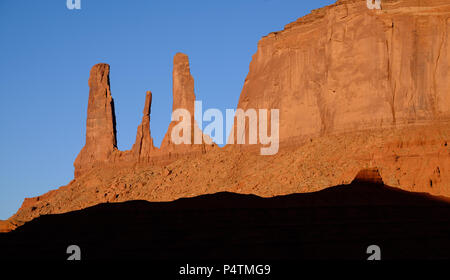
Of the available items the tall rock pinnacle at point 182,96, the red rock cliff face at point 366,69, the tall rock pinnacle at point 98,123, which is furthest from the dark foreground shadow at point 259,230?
the tall rock pinnacle at point 98,123

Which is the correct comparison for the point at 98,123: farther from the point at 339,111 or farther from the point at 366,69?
the point at 366,69

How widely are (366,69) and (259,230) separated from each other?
111 feet

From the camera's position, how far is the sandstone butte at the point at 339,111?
52594mm

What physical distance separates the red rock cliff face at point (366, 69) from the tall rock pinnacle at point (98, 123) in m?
32.9

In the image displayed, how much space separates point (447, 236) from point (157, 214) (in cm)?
1311

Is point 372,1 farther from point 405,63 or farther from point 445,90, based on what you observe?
point 445,90

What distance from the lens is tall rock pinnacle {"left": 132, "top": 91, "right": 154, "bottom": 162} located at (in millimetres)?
89938

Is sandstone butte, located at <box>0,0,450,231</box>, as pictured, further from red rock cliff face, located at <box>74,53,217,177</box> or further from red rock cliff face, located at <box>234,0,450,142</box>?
red rock cliff face, located at <box>74,53,217,177</box>

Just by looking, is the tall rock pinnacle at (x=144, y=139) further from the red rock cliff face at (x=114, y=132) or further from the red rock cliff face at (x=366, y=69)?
the red rock cliff face at (x=366, y=69)

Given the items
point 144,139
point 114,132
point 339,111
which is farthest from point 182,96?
point 339,111

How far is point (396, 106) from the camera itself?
190 feet

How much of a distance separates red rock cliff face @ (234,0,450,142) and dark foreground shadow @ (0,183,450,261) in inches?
980
